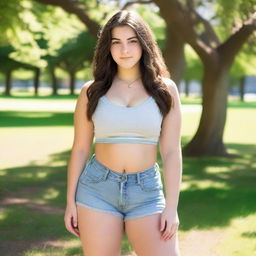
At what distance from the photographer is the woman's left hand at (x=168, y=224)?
2.93m

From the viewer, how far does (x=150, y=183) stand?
3.01 meters

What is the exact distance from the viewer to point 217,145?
15.3 m

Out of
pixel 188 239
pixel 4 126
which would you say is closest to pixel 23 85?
pixel 4 126

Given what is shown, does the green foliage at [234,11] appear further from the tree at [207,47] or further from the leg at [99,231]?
the leg at [99,231]

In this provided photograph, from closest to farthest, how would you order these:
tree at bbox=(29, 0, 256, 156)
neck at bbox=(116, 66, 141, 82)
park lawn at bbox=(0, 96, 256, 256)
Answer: neck at bbox=(116, 66, 141, 82) → park lawn at bbox=(0, 96, 256, 256) → tree at bbox=(29, 0, 256, 156)

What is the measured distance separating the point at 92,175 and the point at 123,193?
198 mm

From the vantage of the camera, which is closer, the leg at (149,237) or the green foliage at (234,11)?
the leg at (149,237)

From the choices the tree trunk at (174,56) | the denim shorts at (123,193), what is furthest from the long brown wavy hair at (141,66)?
the tree trunk at (174,56)

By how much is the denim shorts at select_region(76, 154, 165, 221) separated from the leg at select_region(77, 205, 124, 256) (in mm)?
32

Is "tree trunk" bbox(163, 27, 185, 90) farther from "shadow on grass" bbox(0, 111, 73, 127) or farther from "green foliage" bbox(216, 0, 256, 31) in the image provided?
"shadow on grass" bbox(0, 111, 73, 127)

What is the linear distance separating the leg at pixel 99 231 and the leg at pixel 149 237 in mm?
73

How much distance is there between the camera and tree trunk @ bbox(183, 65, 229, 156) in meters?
14.8

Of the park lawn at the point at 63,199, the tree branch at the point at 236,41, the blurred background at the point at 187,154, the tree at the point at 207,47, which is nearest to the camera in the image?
the park lawn at the point at 63,199

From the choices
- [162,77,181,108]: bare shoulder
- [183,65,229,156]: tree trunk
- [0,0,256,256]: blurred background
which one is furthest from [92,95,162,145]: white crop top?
[183,65,229,156]: tree trunk
